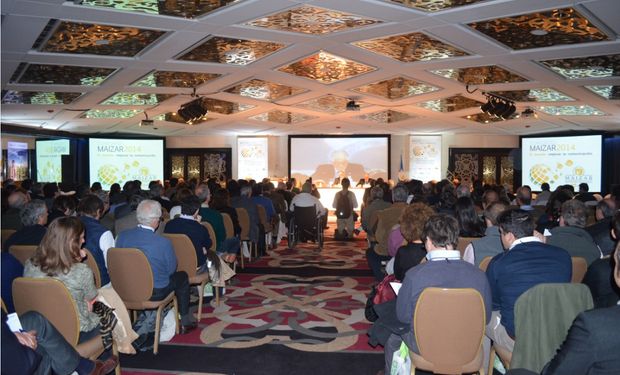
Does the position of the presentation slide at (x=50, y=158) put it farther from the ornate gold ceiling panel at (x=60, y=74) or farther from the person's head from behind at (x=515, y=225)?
the person's head from behind at (x=515, y=225)

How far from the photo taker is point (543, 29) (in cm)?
630

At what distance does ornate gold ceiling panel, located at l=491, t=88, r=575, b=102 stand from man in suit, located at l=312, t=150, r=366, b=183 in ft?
28.0

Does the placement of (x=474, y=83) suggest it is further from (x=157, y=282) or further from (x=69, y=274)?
(x=69, y=274)

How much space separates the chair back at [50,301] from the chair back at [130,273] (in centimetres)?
114

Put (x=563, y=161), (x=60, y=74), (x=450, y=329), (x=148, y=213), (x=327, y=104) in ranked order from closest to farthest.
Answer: (x=450, y=329) → (x=148, y=213) → (x=60, y=74) → (x=327, y=104) → (x=563, y=161)

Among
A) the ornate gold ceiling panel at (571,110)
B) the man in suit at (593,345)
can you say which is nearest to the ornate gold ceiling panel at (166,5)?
the man in suit at (593,345)

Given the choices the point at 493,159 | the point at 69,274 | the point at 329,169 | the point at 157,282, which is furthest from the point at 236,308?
the point at 493,159

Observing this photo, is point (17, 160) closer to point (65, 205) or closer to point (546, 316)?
point (65, 205)

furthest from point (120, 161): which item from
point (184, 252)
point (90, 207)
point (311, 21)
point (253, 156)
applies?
point (90, 207)

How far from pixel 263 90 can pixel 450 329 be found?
8761 millimetres

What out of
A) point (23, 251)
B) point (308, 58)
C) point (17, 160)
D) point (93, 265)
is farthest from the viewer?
point (17, 160)

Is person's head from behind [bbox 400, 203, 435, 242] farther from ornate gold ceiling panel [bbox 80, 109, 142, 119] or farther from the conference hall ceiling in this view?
ornate gold ceiling panel [bbox 80, 109, 142, 119]

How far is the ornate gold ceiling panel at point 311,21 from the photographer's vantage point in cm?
586

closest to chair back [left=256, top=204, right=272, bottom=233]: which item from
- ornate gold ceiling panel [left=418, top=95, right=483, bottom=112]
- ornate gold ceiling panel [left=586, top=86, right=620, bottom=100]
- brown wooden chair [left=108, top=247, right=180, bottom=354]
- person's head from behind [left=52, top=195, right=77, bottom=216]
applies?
person's head from behind [left=52, top=195, right=77, bottom=216]
